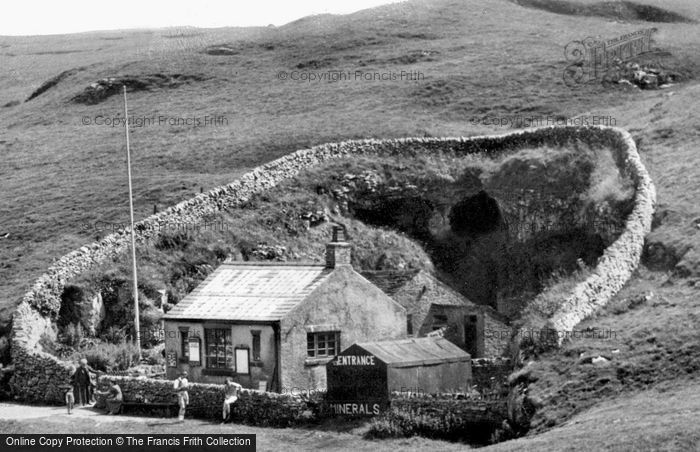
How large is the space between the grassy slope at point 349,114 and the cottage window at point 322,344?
940 cm

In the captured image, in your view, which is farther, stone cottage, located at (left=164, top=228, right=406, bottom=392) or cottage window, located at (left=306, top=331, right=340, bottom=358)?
cottage window, located at (left=306, top=331, right=340, bottom=358)

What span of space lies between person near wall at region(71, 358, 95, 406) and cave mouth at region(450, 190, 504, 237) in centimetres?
2478

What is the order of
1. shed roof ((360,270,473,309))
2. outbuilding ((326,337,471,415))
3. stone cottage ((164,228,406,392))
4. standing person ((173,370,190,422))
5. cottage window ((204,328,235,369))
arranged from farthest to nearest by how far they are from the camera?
shed roof ((360,270,473,309)) < cottage window ((204,328,235,369)) < stone cottage ((164,228,406,392)) < standing person ((173,370,190,422)) < outbuilding ((326,337,471,415))

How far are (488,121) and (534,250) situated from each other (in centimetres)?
2633

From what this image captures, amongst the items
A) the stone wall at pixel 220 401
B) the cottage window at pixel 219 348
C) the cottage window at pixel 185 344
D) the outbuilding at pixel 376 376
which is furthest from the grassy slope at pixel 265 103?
the outbuilding at pixel 376 376

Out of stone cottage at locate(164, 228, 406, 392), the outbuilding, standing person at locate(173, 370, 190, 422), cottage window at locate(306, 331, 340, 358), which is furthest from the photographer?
cottage window at locate(306, 331, 340, 358)

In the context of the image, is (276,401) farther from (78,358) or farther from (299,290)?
(78,358)

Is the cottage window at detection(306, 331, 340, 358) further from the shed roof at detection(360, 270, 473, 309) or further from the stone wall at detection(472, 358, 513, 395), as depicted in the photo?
the shed roof at detection(360, 270, 473, 309)

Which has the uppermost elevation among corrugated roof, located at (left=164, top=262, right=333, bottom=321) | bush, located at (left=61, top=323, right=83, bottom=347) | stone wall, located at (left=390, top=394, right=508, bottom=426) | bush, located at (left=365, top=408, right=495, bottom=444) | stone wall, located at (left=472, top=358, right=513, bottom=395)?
corrugated roof, located at (left=164, top=262, right=333, bottom=321)

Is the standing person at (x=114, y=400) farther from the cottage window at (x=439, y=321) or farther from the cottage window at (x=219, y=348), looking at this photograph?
the cottage window at (x=439, y=321)

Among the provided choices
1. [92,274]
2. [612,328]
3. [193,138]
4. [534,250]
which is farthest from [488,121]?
[612,328]

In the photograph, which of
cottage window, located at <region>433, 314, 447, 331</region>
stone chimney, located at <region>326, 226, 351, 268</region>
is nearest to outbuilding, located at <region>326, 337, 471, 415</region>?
stone chimney, located at <region>326, 226, 351, 268</region>

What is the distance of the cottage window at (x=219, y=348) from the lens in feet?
163

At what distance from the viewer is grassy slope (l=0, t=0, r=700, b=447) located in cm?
5256
